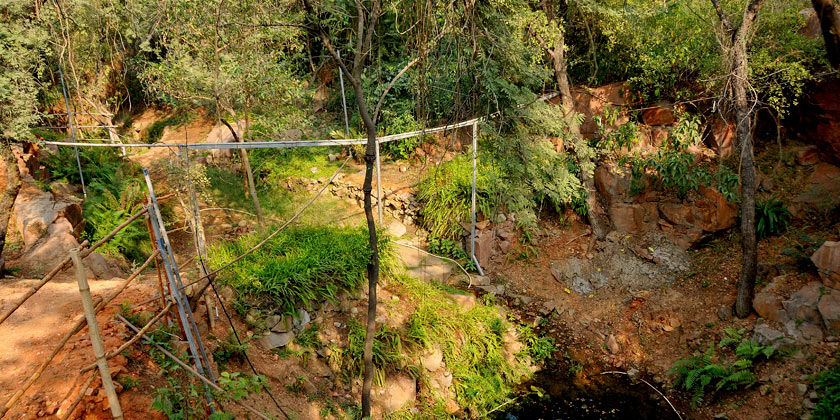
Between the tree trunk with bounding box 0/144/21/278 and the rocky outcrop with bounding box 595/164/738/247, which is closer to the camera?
the tree trunk with bounding box 0/144/21/278

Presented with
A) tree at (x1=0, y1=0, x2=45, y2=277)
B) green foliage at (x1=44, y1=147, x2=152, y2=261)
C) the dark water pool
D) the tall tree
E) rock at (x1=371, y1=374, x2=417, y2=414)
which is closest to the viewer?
the tall tree

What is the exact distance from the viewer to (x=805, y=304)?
586cm

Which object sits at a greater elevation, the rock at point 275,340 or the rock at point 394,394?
the rock at point 275,340

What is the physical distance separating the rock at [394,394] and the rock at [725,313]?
4.45m

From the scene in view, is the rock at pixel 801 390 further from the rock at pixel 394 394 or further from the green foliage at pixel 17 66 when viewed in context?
the green foliage at pixel 17 66

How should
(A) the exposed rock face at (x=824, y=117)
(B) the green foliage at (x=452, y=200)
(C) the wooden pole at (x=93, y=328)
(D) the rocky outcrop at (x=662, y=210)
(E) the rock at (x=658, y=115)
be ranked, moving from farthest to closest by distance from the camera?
(E) the rock at (x=658, y=115)
(B) the green foliage at (x=452, y=200)
(D) the rocky outcrop at (x=662, y=210)
(A) the exposed rock face at (x=824, y=117)
(C) the wooden pole at (x=93, y=328)

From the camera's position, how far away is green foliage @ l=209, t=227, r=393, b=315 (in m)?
5.54

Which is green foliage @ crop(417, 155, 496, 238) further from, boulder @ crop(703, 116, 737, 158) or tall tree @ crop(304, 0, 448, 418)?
boulder @ crop(703, 116, 737, 158)

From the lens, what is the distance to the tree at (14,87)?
628 centimetres

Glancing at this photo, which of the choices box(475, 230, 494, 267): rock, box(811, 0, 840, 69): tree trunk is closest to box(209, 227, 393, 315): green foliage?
box(475, 230, 494, 267): rock

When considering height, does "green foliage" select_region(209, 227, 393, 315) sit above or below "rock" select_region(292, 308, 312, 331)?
above

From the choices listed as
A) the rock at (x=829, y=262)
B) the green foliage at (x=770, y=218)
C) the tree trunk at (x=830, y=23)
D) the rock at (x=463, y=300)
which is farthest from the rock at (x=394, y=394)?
the tree trunk at (x=830, y=23)

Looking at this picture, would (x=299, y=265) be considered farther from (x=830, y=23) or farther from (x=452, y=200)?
(x=830, y=23)

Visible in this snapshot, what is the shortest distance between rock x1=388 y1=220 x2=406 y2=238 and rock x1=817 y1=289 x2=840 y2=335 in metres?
5.81
